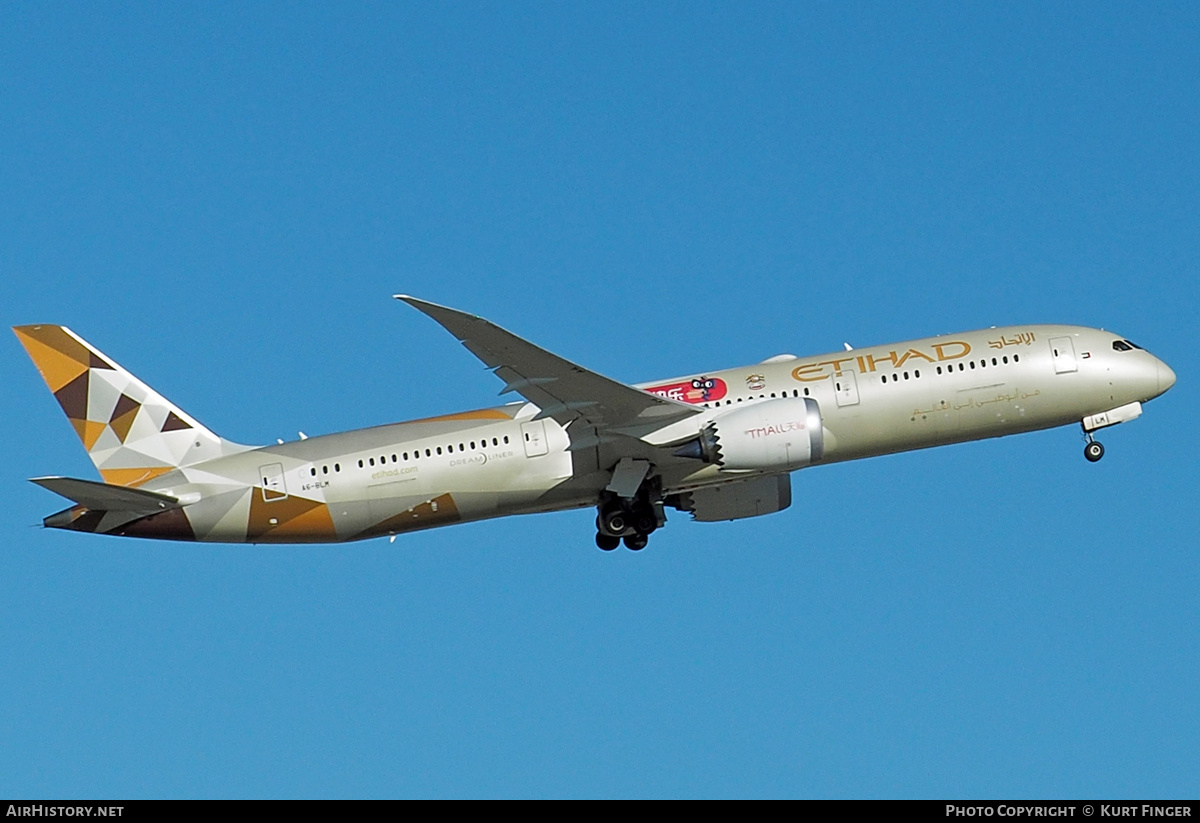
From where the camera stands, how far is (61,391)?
44.1 meters

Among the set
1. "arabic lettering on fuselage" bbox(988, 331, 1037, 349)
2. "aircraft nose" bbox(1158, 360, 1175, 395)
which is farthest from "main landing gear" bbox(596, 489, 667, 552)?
"aircraft nose" bbox(1158, 360, 1175, 395)

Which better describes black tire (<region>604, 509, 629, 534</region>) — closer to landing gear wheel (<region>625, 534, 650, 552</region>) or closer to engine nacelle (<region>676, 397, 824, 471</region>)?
landing gear wheel (<region>625, 534, 650, 552</region>)

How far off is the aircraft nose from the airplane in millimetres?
1187

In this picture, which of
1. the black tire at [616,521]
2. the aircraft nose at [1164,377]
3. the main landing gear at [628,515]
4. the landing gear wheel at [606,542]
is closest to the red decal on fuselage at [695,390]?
the main landing gear at [628,515]

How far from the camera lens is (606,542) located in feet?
146

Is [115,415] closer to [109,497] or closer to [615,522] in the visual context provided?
[109,497]

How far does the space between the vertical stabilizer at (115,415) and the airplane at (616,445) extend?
0.35 feet

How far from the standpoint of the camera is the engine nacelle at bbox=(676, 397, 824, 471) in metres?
39.9

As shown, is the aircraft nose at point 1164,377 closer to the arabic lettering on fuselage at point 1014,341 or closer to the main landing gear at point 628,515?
the arabic lettering on fuselage at point 1014,341

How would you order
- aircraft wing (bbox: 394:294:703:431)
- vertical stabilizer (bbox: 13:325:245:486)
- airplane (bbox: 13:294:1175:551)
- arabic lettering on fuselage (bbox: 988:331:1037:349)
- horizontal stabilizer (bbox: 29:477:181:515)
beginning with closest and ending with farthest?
1. aircraft wing (bbox: 394:294:703:431)
2. horizontal stabilizer (bbox: 29:477:181:515)
3. airplane (bbox: 13:294:1175:551)
4. arabic lettering on fuselage (bbox: 988:331:1037:349)
5. vertical stabilizer (bbox: 13:325:245:486)

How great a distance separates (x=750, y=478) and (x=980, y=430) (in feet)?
21.9
